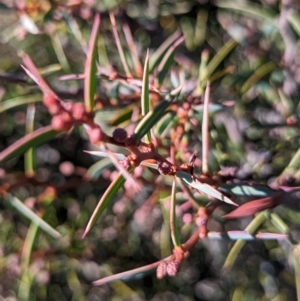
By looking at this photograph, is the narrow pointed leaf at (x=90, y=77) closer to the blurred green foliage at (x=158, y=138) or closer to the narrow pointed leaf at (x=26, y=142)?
the narrow pointed leaf at (x=26, y=142)

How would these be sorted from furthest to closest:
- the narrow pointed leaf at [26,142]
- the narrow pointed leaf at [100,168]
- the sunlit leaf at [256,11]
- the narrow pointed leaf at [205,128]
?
1. the sunlit leaf at [256,11]
2. the narrow pointed leaf at [100,168]
3. the narrow pointed leaf at [205,128]
4. the narrow pointed leaf at [26,142]

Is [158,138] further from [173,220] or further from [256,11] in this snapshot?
[256,11]

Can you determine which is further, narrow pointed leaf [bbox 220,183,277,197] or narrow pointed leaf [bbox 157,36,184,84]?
narrow pointed leaf [bbox 157,36,184,84]

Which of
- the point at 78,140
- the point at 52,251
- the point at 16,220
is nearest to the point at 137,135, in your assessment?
the point at 52,251

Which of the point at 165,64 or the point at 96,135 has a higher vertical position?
the point at 96,135

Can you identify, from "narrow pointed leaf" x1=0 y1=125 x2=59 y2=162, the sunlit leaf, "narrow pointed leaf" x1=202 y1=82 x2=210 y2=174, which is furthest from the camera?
the sunlit leaf

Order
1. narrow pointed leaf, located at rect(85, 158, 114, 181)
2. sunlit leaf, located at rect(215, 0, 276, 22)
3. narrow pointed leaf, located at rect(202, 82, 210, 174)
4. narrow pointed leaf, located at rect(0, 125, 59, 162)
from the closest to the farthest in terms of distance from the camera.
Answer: narrow pointed leaf, located at rect(0, 125, 59, 162), narrow pointed leaf, located at rect(202, 82, 210, 174), narrow pointed leaf, located at rect(85, 158, 114, 181), sunlit leaf, located at rect(215, 0, 276, 22)

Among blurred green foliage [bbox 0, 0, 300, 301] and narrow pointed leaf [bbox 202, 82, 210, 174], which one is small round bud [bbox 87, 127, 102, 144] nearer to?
narrow pointed leaf [bbox 202, 82, 210, 174]

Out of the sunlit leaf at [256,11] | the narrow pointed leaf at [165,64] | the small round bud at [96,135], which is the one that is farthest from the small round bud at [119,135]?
the sunlit leaf at [256,11]

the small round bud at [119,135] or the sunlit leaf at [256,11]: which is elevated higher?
the small round bud at [119,135]

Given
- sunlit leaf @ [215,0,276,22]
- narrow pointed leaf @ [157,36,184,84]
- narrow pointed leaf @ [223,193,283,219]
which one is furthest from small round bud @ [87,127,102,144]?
sunlit leaf @ [215,0,276,22]

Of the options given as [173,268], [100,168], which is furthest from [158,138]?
[173,268]
